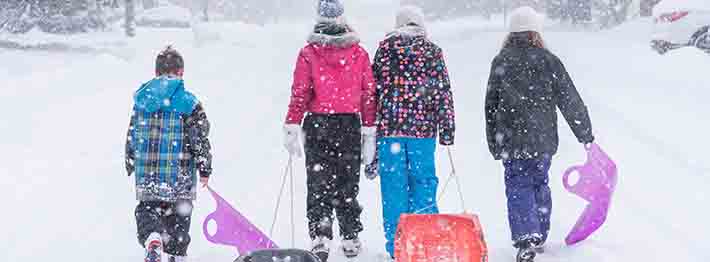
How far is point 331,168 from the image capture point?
5.43m

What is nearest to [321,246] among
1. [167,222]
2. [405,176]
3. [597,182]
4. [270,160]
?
[405,176]

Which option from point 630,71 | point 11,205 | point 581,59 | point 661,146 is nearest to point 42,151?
point 11,205

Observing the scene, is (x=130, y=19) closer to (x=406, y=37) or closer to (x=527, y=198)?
(x=406, y=37)

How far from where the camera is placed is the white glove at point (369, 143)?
536 centimetres

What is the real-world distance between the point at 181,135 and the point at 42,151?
18.6 ft

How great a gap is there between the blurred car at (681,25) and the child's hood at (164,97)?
13.7 m

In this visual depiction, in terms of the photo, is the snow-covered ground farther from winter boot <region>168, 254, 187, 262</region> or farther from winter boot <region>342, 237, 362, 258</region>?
winter boot <region>168, 254, 187, 262</region>

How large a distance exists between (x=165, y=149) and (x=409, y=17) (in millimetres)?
1976

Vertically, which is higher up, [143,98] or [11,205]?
[143,98]

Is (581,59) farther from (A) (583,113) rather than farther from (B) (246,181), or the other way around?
(A) (583,113)

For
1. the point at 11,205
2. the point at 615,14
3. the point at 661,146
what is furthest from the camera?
the point at 615,14

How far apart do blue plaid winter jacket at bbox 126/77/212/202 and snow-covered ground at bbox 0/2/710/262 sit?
964mm

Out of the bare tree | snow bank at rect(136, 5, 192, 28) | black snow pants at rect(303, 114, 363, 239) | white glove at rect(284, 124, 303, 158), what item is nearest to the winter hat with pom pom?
black snow pants at rect(303, 114, 363, 239)

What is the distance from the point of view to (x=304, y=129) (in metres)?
5.40
